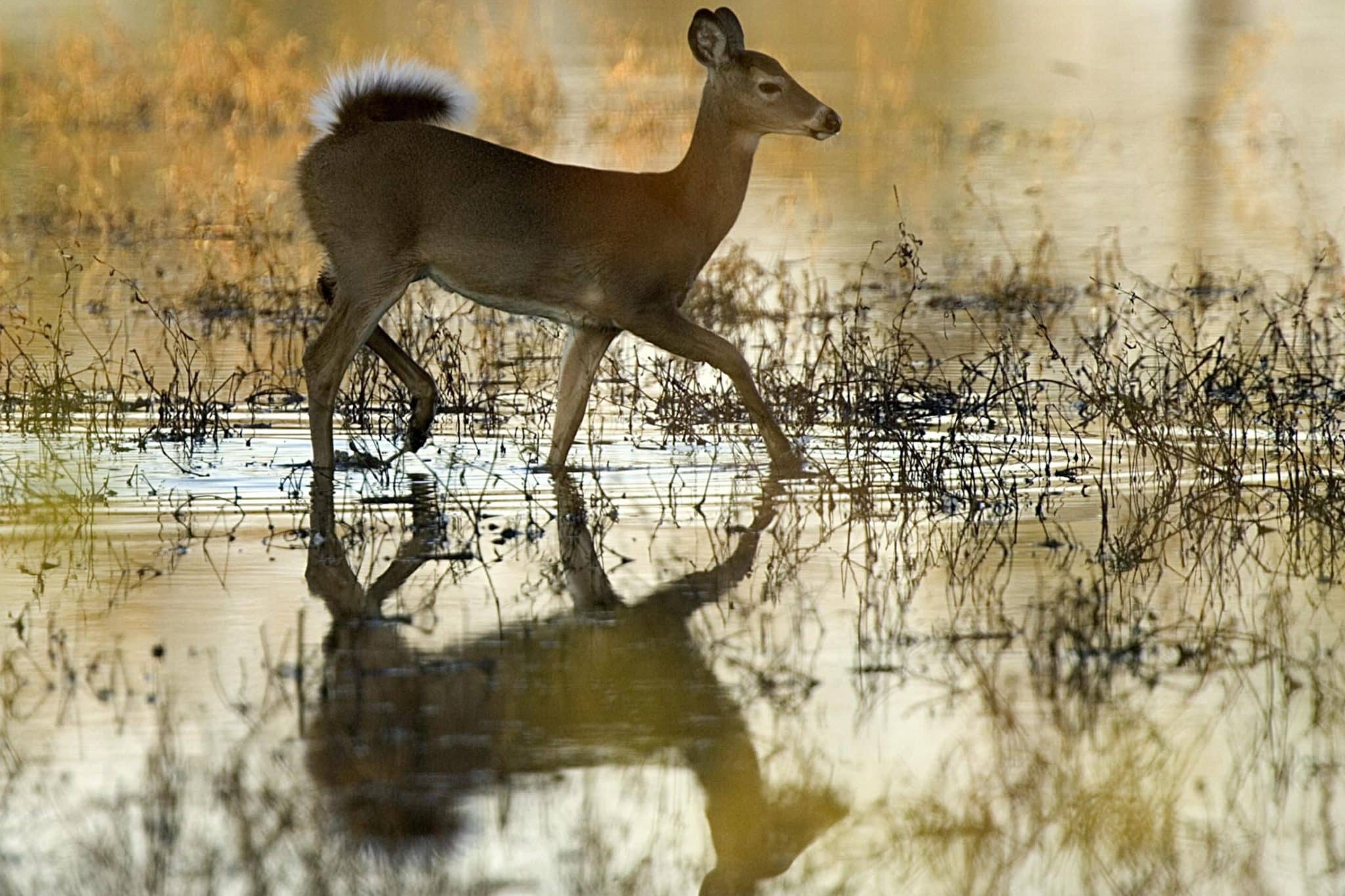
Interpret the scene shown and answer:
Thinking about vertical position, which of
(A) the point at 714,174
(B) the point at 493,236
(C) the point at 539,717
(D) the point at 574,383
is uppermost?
(A) the point at 714,174

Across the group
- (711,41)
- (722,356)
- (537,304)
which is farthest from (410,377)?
(711,41)

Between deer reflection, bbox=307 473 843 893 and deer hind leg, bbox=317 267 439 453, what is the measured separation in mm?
2285

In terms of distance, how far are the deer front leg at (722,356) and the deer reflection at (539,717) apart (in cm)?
205

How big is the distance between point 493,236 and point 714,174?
1006 millimetres

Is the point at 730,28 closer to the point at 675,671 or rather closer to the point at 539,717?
the point at 675,671

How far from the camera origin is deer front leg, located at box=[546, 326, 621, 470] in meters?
10.0

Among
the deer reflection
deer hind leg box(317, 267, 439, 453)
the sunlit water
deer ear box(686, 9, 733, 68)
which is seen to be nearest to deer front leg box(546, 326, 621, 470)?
the sunlit water

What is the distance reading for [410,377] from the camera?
1016 cm

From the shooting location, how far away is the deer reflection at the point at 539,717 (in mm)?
5352

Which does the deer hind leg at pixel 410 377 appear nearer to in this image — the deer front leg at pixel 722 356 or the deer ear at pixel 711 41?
the deer front leg at pixel 722 356

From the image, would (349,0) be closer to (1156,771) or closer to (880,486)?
(880,486)

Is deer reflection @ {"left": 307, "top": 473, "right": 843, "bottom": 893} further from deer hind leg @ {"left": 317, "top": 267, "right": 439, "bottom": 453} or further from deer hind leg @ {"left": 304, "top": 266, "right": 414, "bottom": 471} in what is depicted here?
deer hind leg @ {"left": 317, "top": 267, "right": 439, "bottom": 453}

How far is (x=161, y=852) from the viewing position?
5.05 metres

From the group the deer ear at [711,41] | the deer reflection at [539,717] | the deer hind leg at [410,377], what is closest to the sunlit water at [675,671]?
the deer reflection at [539,717]
